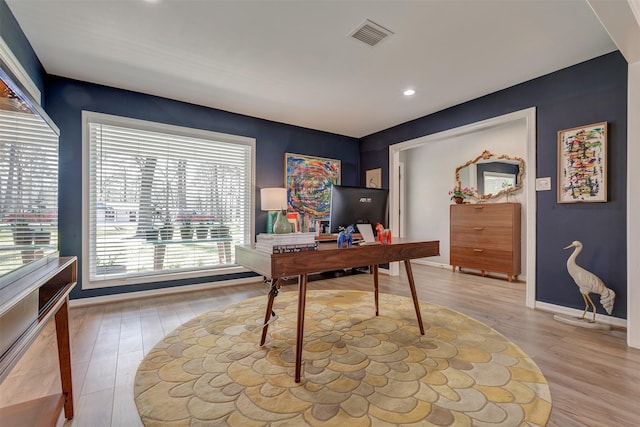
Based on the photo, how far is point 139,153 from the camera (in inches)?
134

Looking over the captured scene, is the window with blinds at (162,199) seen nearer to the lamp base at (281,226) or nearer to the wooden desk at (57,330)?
the wooden desk at (57,330)

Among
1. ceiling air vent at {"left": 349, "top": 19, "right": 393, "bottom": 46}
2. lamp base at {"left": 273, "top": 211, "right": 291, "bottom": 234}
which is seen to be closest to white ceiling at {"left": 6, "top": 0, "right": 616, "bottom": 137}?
ceiling air vent at {"left": 349, "top": 19, "right": 393, "bottom": 46}

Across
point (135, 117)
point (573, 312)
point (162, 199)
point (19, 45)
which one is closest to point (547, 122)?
point (573, 312)

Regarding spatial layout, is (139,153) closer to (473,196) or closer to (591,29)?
(591,29)

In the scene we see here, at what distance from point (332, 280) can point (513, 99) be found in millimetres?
3133

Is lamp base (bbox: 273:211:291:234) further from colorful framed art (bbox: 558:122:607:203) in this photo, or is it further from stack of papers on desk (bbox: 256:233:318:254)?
colorful framed art (bbox: 558:122:607:203)

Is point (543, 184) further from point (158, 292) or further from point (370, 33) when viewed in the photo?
point (158, 292)

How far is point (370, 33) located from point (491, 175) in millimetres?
3646

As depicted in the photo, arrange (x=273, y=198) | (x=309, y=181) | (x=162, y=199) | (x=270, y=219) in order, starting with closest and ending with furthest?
(x=162, y=199) < (x=273, y=198) < (x=270, y=219) < (x=309, y=181)

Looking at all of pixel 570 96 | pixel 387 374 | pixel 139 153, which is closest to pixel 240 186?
pixel 139 153

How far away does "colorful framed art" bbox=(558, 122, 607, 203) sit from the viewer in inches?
101

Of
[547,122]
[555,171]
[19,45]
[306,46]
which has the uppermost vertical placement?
[306,46]

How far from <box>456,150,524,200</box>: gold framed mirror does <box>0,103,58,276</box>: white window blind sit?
5.38m

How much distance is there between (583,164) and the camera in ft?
8.75
